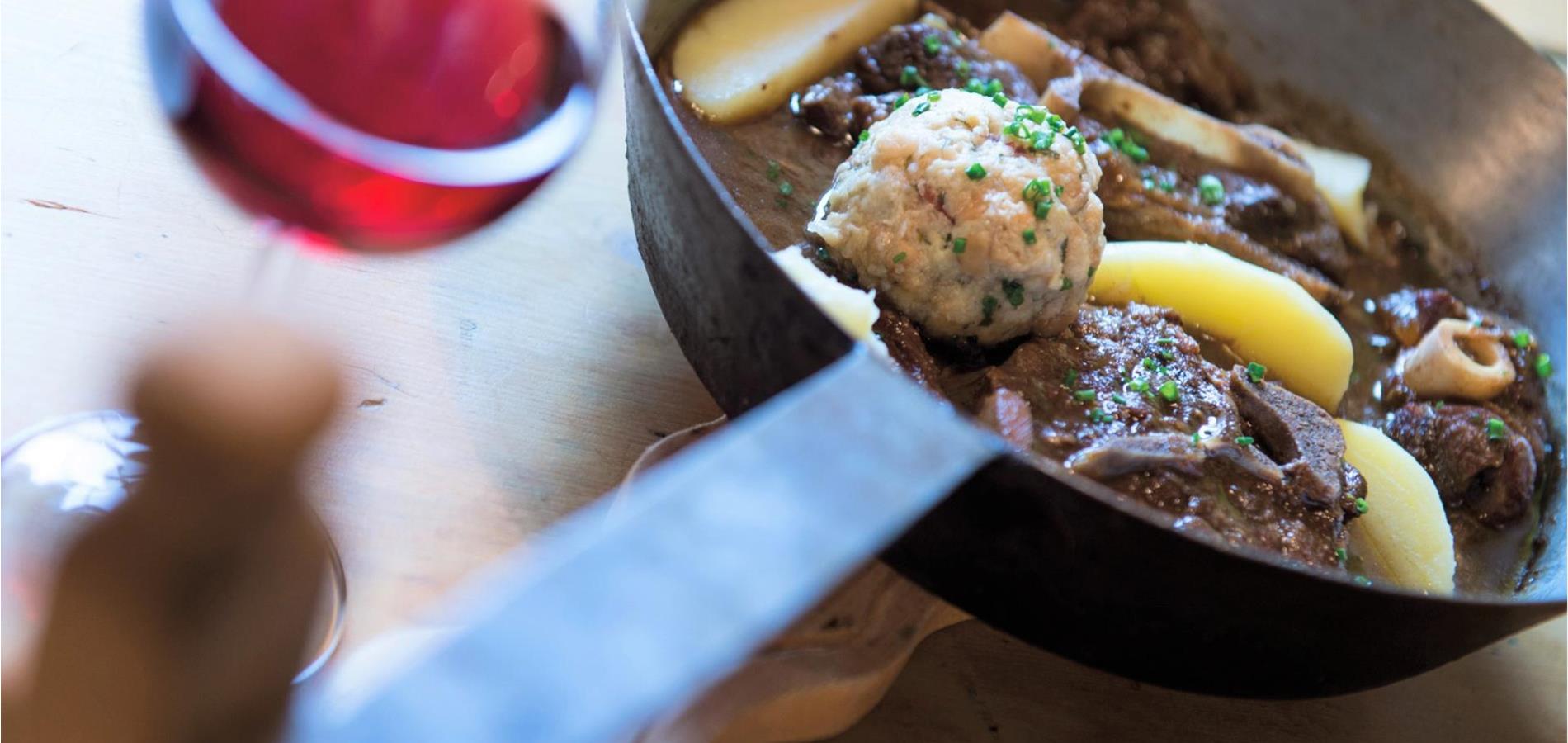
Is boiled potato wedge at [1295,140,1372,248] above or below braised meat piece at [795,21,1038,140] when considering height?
above

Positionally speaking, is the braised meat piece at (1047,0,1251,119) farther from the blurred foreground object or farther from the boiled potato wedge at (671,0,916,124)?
the blurred foreground object

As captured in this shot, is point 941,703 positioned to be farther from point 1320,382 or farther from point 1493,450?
point 1493,450

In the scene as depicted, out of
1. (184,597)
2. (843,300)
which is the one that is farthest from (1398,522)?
(184,597)

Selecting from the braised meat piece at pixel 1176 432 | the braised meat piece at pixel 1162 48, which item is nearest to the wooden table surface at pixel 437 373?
the braised meat piece at pixel 1176 432

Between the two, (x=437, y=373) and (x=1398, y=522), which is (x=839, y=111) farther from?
(x=1398, y=522)

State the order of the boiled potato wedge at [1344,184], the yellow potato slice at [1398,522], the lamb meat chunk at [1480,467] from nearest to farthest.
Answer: the yellow potato slice at [1398,522] < the lamb meat chunk at [1480,467] < the boiled potato wedge at [1344,184]

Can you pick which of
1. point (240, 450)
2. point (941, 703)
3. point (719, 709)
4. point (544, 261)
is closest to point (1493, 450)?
point (941, 703)

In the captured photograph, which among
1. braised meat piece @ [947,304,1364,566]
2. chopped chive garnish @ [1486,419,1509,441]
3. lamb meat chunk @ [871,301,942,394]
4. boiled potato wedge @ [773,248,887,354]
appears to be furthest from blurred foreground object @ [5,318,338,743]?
chopped chive garnish @ [1486,419,1509,441]

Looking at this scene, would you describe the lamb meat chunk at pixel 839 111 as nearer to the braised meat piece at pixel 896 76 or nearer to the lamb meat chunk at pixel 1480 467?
the braised meat piece at pixel 896 76
